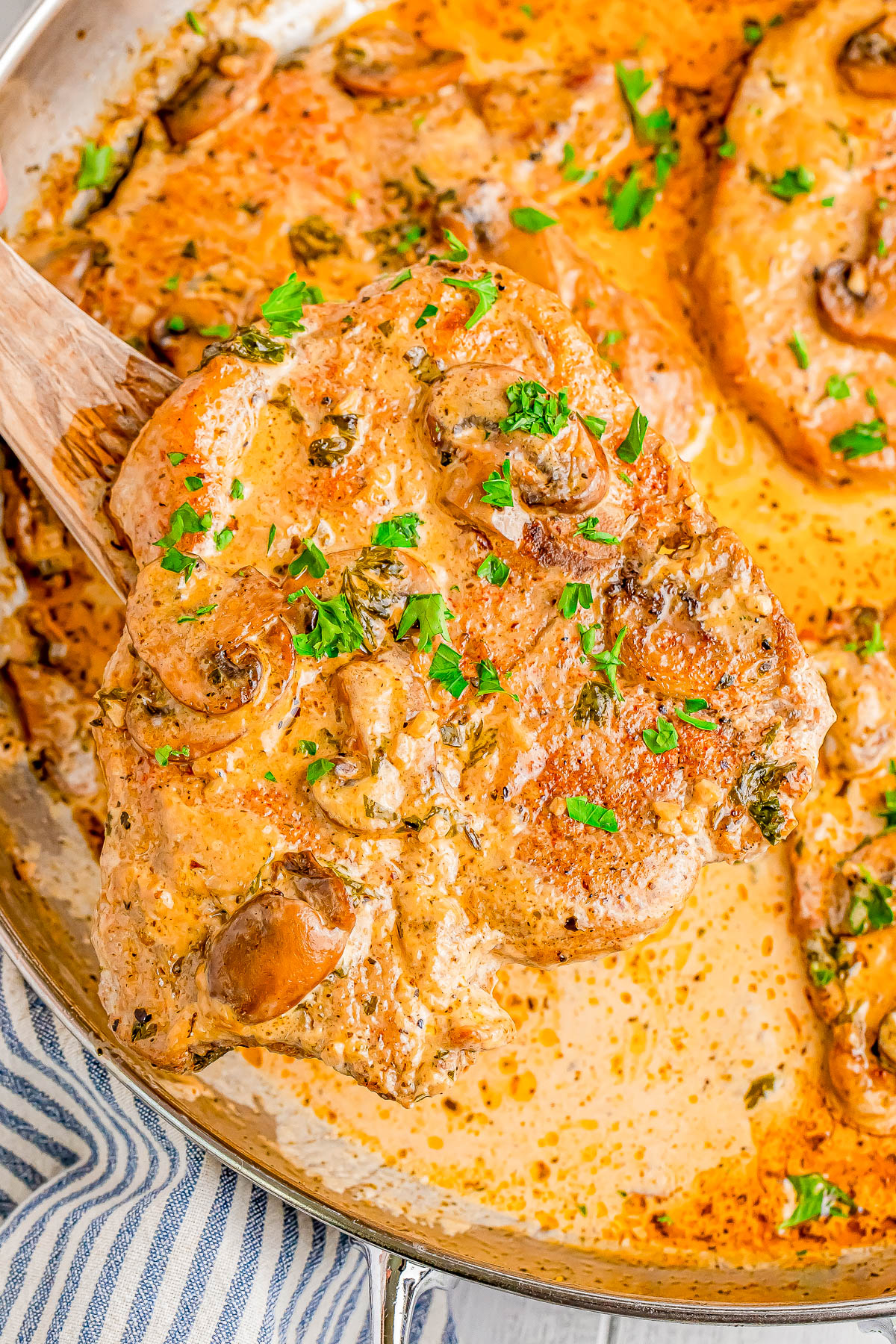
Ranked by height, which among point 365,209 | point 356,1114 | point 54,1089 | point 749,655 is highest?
point 365,209

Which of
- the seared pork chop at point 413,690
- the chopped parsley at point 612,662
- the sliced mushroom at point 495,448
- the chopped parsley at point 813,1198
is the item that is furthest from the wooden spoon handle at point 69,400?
the chopped parsley at point 813,1198

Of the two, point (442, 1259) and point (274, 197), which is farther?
point (274, 197)

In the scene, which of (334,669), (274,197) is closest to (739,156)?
(274,197)

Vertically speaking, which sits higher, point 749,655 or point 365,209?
point 365,209

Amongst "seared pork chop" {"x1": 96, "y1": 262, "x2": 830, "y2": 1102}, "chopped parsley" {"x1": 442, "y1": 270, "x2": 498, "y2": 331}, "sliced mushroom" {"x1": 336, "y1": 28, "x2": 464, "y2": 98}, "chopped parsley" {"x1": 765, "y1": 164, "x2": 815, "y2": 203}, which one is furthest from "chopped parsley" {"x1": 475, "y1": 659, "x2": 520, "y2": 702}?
"sliced mushroom" {"x1": 336, "y1": 28, "x2": 464, "y2": 98}

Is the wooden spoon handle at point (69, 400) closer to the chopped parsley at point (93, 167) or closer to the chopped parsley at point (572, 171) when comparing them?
the chopped parsley at point (93, 167)

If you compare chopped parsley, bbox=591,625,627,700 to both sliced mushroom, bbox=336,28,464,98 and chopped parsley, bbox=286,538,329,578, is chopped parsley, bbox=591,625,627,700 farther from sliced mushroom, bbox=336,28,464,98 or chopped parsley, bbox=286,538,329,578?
sliced mushroom, bbox=336,28,464,98

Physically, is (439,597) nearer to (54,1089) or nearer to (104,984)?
(104,984)
